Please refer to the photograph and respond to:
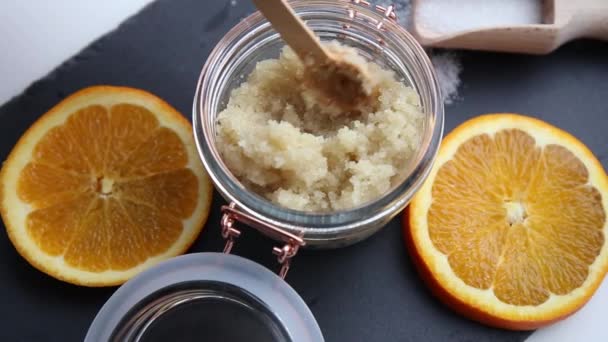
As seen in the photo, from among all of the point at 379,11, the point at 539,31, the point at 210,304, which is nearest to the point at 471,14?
the point at 539,31

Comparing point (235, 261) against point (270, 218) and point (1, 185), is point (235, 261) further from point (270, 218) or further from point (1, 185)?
point (1, 185)

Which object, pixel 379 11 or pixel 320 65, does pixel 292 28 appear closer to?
pixel 320 65

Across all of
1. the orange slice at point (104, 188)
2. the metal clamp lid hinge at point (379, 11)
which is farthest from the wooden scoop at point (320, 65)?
the orange slice at point (104, 188)

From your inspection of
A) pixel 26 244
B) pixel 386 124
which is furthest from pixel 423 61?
pixel 26 244

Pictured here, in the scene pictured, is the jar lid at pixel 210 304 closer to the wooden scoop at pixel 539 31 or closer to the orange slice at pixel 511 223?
the orange slice at pixel 511 223

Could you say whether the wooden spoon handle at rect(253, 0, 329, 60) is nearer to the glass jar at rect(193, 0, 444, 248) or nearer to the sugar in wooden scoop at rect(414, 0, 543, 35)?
the glass jar at rect(193, 0, 444, 248)

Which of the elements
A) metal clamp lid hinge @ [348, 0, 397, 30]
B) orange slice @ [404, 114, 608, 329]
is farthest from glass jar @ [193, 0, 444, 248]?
orange slice @ [404, 114, 608, 329]

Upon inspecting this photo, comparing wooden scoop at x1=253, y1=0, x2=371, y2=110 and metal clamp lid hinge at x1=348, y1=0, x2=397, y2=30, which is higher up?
metal clamp lid hinge at x1=348, y1=0, x2=397, y2=30

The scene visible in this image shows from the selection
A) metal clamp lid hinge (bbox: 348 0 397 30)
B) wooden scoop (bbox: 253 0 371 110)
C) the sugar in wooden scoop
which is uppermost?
the sugar in wooden scoop
